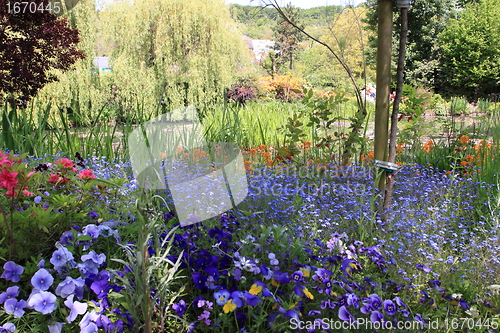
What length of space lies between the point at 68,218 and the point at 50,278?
39 centimetres

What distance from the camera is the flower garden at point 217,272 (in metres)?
1.18

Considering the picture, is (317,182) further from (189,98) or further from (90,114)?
(90,114)

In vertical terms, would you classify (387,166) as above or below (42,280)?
above

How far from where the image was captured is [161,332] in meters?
1.25

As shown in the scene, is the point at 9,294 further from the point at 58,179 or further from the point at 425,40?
the point at 425,40

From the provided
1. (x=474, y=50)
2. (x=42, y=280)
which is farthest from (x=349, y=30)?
(x=474, y=50)

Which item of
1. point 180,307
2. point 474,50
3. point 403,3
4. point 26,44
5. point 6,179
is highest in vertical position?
point 474,50

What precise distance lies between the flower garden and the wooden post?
39 cm

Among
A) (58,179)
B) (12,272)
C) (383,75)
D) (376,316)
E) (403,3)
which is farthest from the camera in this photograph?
(383,75)

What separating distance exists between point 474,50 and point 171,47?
14.5 meters

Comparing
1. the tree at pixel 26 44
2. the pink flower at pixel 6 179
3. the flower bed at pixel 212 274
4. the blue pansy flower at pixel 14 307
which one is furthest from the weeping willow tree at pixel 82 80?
the blue pansy flower at pixel 14 307

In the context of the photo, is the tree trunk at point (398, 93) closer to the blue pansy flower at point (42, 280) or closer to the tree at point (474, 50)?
the blue pansy flower at point (42, 280)

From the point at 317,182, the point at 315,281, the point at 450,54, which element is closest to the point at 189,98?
the point at 317,182

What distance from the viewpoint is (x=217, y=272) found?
1.35 metres
